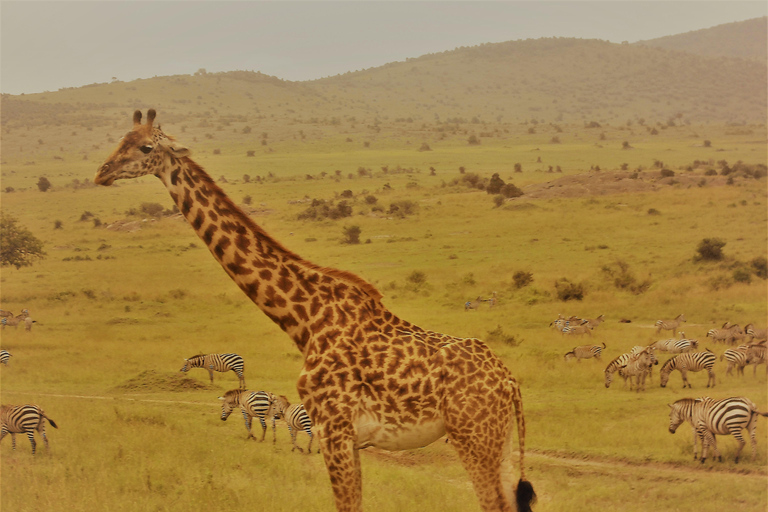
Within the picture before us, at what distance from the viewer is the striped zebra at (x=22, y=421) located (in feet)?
39.0

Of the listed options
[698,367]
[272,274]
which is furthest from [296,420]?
[698,367]

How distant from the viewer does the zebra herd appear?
11695 mm

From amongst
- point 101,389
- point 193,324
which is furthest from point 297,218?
point 101,389

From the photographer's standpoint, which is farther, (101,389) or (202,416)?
(101,389)

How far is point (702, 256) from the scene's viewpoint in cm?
3061

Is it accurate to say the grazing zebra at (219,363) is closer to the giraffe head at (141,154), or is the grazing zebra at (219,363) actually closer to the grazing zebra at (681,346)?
the grazing zebra at (681,346)

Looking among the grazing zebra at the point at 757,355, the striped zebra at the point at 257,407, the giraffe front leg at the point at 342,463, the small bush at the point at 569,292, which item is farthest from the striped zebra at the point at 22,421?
the small bush at the point at 569,292

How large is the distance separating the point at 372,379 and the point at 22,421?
25.5 feet

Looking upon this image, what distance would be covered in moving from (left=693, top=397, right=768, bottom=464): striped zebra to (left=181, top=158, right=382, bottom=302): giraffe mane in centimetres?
728

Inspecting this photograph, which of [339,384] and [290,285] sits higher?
[290,285]

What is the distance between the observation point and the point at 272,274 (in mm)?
7195

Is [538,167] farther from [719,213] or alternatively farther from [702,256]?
[702,256]

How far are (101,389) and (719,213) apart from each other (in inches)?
1331

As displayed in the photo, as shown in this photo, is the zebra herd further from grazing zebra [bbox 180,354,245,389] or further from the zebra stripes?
grazing zebra [bbox 180,354,245,389]
